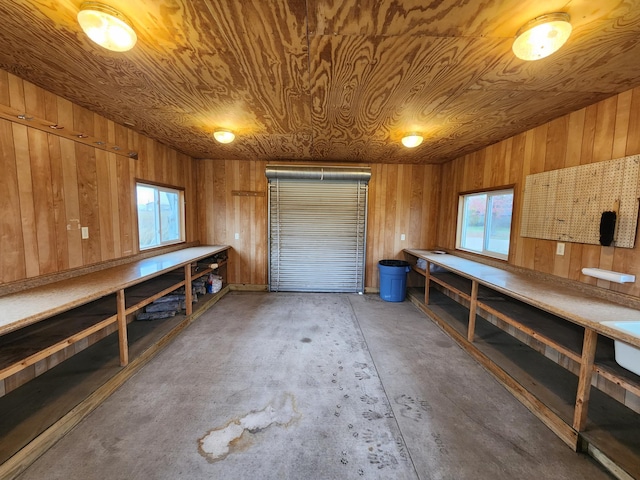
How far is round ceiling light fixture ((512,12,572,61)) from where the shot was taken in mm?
1236

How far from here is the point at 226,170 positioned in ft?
14.9

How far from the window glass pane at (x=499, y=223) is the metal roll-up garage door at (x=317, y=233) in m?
1.94

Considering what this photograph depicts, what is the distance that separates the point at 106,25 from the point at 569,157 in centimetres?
360

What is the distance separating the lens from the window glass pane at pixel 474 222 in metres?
3.71

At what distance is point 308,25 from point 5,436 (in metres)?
2.96

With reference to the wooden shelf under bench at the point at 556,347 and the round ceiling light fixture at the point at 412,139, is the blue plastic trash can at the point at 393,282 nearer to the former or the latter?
the wooden shelf under bench at the point at 556,347

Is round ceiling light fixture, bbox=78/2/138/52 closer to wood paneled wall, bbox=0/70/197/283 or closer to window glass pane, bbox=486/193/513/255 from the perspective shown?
wood paneled wall, bbox=0/70/197/283

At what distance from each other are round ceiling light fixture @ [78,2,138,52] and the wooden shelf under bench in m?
3.09

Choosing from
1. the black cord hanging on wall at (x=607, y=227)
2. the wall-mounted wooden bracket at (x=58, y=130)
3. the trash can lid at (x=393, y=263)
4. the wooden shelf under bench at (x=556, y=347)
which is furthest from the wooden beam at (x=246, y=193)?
the black cord hanging on wall at (x=607, y=227)

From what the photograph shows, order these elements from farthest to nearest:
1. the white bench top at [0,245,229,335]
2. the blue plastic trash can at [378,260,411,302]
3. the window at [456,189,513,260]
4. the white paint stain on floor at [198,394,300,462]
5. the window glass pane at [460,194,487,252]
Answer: the blue plastic trash can at [378,260,411,302] < the window glass pane at [460,194,487,252] < the window at [456,189,513,260] < the white paint stain on floor at [198,394,300,462] < the white bench top at [0,245,229,335]

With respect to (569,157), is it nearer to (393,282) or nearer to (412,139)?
(412,139)

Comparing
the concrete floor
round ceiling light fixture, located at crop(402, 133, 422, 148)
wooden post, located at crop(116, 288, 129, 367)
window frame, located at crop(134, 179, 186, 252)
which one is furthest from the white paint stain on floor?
round ceiling light fixture, located at crop(402, 133, 422, 148)

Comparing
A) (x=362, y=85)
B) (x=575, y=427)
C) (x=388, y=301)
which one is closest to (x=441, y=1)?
(x=362, y=85)

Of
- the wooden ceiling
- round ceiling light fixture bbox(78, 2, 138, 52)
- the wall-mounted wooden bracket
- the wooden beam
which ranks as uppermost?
the wooden ceiling
